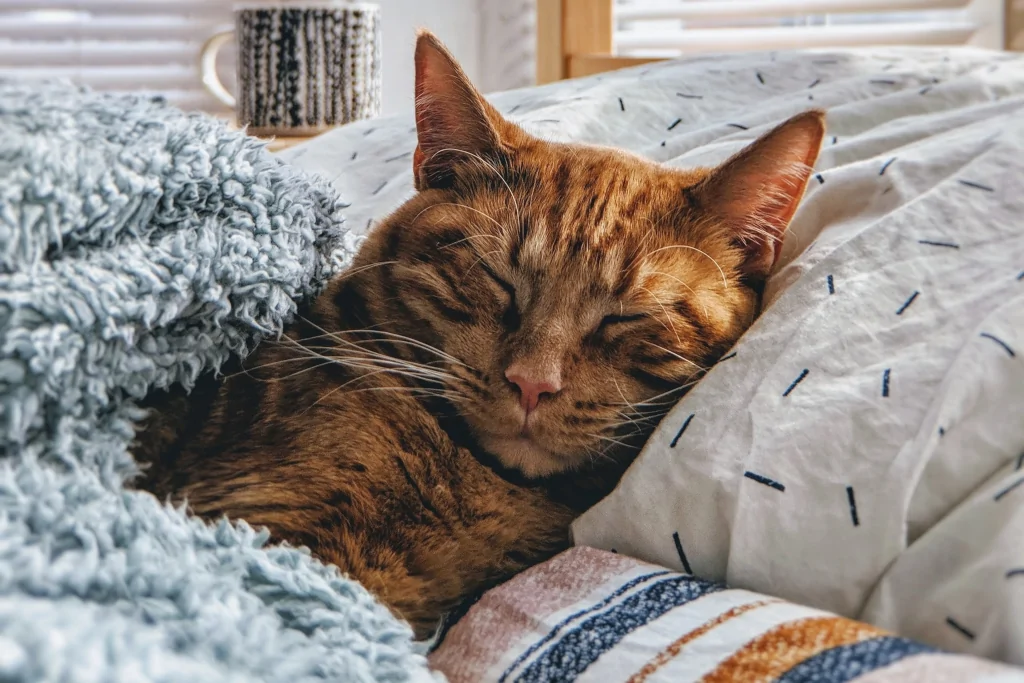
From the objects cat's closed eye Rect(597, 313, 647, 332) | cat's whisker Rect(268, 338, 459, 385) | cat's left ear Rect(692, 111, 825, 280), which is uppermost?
cat's left ear Rect(692, 111, 825, 280)

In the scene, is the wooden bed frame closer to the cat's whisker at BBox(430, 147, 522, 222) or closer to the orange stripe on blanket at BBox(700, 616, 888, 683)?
the cat's whisker at BBox(430, 147, 522, 222)

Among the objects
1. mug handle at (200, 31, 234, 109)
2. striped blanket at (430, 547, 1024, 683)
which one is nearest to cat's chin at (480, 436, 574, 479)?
striped blanket at (430, 547, 1024, 683)

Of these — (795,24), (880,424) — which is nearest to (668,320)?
(880,424)

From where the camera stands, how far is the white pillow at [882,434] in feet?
2.15

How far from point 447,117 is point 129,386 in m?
0.49

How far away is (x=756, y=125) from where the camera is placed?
1.41 m

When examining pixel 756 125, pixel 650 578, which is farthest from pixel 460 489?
pixel 756 125

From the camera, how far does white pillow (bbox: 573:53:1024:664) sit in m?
0.66

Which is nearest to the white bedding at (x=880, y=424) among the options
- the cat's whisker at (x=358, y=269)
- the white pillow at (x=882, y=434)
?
the white pillow at (x=882, y=434)

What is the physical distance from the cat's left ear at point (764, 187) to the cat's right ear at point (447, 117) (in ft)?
0.84

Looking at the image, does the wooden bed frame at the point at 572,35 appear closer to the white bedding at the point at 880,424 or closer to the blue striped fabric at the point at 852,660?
the white bedding at the point at 880,424

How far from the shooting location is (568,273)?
0.96 metres

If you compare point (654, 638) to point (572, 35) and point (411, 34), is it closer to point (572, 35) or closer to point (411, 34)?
point (572, 35)

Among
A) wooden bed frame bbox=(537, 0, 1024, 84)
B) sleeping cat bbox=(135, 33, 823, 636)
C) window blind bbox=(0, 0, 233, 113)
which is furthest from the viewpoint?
window blind bbox=(0, 0, 233, 113)
